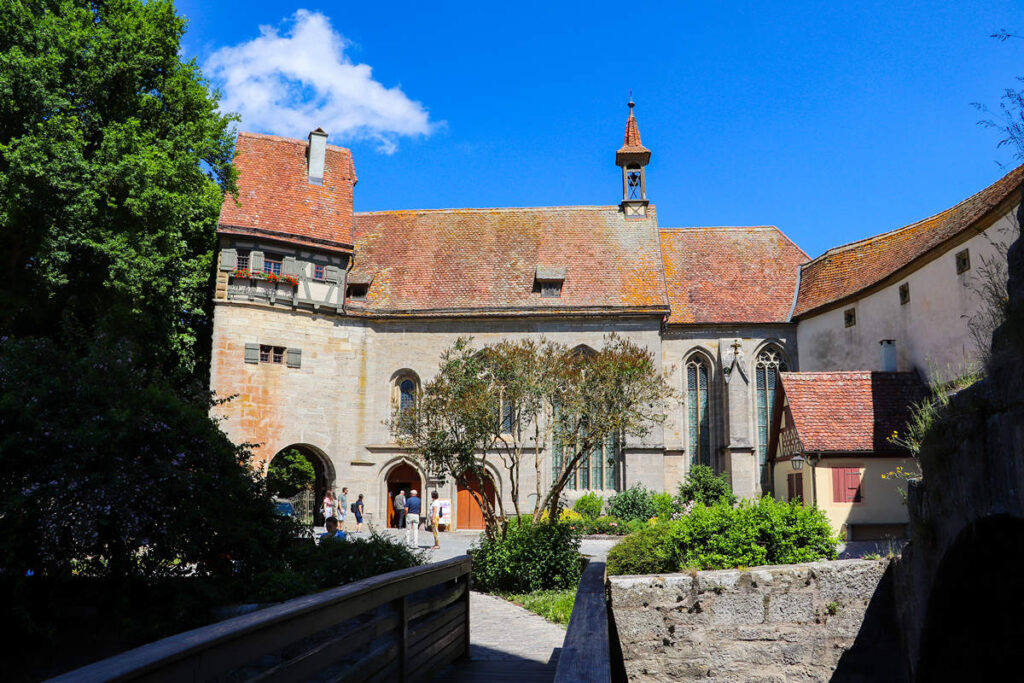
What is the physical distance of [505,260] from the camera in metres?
31.6

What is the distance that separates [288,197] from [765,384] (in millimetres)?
19464

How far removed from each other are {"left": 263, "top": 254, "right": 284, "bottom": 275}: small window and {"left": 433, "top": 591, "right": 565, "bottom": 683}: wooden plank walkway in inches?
665

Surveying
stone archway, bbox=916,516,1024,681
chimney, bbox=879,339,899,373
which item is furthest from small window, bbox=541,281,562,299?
stone archway, bbox=916,516,1024,681

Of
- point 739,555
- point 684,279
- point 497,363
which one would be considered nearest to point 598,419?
point 497,363

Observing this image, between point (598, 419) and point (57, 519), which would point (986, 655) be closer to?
point (57, 519)

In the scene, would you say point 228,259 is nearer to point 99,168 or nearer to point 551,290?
point 99,168

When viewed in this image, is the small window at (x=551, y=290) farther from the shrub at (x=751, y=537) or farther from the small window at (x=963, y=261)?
the shrub at (x=751, y=537)

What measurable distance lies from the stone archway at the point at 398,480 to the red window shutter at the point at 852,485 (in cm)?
1457

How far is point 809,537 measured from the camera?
1034cm

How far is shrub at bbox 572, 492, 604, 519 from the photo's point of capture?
2714 centimetres

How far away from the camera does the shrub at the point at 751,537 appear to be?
33.6 ft

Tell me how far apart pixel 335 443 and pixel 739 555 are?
20.2 m

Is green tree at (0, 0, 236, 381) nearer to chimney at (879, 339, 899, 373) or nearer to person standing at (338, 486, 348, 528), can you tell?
person standing at (338, 486, 348, 528)

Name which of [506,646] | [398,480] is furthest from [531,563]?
[398,480]
